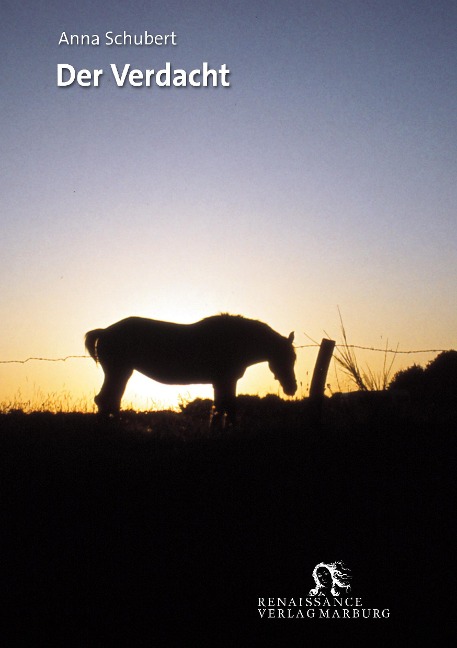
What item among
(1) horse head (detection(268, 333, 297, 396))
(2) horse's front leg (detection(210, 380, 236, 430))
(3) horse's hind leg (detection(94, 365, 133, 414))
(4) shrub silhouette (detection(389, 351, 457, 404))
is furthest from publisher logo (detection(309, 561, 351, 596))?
(4) shrub silhouette (detection(389, 351, 457, 404))

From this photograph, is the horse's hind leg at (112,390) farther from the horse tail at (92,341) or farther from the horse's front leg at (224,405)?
the horse's front leg at (224,405)

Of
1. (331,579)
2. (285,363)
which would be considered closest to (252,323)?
(285,363)

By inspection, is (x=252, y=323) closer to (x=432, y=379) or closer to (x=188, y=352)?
(x=188, y=352)

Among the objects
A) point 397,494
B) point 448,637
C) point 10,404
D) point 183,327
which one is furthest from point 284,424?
point 10,404

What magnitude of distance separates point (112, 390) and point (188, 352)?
63.3 inches

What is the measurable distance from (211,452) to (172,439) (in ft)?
3.65

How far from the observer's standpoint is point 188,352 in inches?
476

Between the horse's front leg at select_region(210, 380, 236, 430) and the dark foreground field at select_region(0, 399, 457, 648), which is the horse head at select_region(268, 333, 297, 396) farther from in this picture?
the dark foreground field at select_region(0, 399, 457, 648)

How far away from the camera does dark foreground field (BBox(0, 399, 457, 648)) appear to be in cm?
449

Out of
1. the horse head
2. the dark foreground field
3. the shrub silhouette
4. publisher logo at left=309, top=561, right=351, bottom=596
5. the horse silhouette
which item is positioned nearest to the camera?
the dark foreground field

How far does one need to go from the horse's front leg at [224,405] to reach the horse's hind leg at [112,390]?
1.83 meters

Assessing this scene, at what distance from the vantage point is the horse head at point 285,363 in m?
12.0

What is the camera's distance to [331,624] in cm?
467

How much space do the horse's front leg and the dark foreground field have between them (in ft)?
9.70
